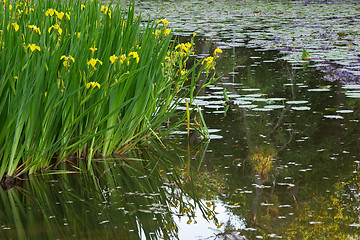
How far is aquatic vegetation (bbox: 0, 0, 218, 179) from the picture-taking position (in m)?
3.48

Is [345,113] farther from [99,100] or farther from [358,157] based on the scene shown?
[99,100]

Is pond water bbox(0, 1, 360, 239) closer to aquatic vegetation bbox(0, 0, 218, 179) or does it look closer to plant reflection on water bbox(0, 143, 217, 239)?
plant reflection on water bbox(0, 143, 217, 239)

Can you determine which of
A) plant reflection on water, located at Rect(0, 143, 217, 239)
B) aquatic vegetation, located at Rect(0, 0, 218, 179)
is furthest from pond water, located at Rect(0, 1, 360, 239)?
aquatic vegetation, located at Rect(0, 0, 218, 179)

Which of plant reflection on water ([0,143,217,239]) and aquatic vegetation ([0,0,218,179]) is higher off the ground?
aquatic vegetation ([0,0,218,179])

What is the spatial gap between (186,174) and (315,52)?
20.3 ft

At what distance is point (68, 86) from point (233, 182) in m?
1.23

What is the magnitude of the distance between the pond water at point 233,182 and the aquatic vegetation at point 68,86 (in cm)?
21

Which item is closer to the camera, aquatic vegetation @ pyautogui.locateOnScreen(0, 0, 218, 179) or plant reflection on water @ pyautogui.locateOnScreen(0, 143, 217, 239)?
plant reflection on water @ pyautogui.locateOnScreen(0, 143, 217, 239)

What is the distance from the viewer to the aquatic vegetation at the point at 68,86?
11.4 feet

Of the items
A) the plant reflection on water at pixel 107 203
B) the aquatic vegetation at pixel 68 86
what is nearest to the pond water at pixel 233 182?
the plant reflection on water at pixel 107 203

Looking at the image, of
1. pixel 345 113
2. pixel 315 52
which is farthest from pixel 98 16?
pixel 315 52

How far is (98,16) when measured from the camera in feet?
14.4

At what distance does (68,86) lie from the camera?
149 inches

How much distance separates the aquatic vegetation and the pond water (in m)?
0.21
